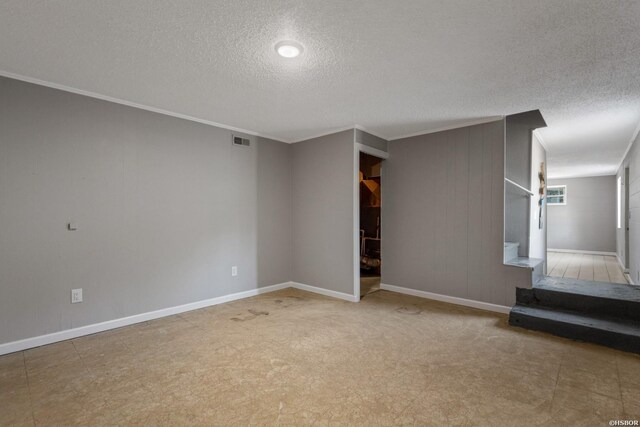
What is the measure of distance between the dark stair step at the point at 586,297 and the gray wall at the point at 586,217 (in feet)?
22.0

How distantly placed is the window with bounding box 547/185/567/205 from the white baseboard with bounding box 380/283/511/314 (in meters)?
7.85

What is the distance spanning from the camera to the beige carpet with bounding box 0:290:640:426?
73.0 inches

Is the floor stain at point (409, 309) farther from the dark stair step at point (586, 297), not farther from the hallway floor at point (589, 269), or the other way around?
the hallway floor at point (589, 269)

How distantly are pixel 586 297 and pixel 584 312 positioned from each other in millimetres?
161

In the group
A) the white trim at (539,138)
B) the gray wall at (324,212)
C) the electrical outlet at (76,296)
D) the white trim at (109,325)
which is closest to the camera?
the white trim at (109,325)

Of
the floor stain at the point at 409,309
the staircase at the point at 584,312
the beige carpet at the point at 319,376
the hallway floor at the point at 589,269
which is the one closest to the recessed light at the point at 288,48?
the beige carpet at the point at 319,376

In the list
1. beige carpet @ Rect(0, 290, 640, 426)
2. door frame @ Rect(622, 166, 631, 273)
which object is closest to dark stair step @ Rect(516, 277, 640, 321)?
beige carpet @ Rect(0, 290, 640, 426)

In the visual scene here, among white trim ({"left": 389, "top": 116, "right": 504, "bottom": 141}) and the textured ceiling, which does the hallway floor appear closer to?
the textured ceiling

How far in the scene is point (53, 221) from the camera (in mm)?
2906

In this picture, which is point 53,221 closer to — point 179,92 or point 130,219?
point 130,219

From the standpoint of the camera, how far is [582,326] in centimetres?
294

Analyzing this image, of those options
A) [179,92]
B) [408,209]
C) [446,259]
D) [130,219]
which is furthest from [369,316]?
[179,92]

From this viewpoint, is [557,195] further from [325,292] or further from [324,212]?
[325,292]

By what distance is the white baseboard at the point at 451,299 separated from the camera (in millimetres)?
3804
